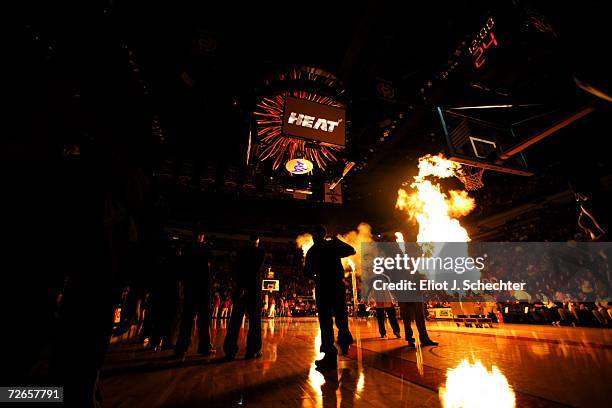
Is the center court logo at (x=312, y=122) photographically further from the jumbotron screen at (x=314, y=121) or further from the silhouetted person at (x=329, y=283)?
the silhouetted person at (x=329, y=283)

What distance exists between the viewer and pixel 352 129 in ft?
35.4

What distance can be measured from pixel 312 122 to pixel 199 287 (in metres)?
4.93

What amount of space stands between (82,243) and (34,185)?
384 mm

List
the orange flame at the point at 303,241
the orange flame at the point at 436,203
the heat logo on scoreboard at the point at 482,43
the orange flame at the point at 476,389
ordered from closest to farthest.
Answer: the orange flame at the point at 476,389
the heat logo on scoreboard at the point at 482,43
the orange flame at the point at 436,203
the orange flame at the point at 303,241

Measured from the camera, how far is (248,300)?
169 inches

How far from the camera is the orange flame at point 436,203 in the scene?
12.5 meters

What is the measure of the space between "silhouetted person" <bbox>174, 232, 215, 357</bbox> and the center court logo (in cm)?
400

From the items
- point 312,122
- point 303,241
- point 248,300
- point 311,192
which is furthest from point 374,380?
point 303,241

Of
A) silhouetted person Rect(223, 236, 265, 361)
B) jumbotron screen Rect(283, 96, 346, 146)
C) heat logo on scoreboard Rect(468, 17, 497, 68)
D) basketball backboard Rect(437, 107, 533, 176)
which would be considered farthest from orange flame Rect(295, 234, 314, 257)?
silhouetted person Rect(223, 236, 265, 361)

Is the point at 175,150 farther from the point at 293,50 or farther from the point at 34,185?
the point at 34,185

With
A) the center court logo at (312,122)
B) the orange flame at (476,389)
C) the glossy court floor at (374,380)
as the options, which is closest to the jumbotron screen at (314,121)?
the center court logo at (312,122)

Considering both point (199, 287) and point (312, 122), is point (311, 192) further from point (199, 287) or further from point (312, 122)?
point (199, 287)

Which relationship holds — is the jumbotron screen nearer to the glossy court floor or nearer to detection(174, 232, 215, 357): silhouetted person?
detection(174, 232, 215, 357): silhouetted person

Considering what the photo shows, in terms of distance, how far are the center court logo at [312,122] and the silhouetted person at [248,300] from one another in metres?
3.91
